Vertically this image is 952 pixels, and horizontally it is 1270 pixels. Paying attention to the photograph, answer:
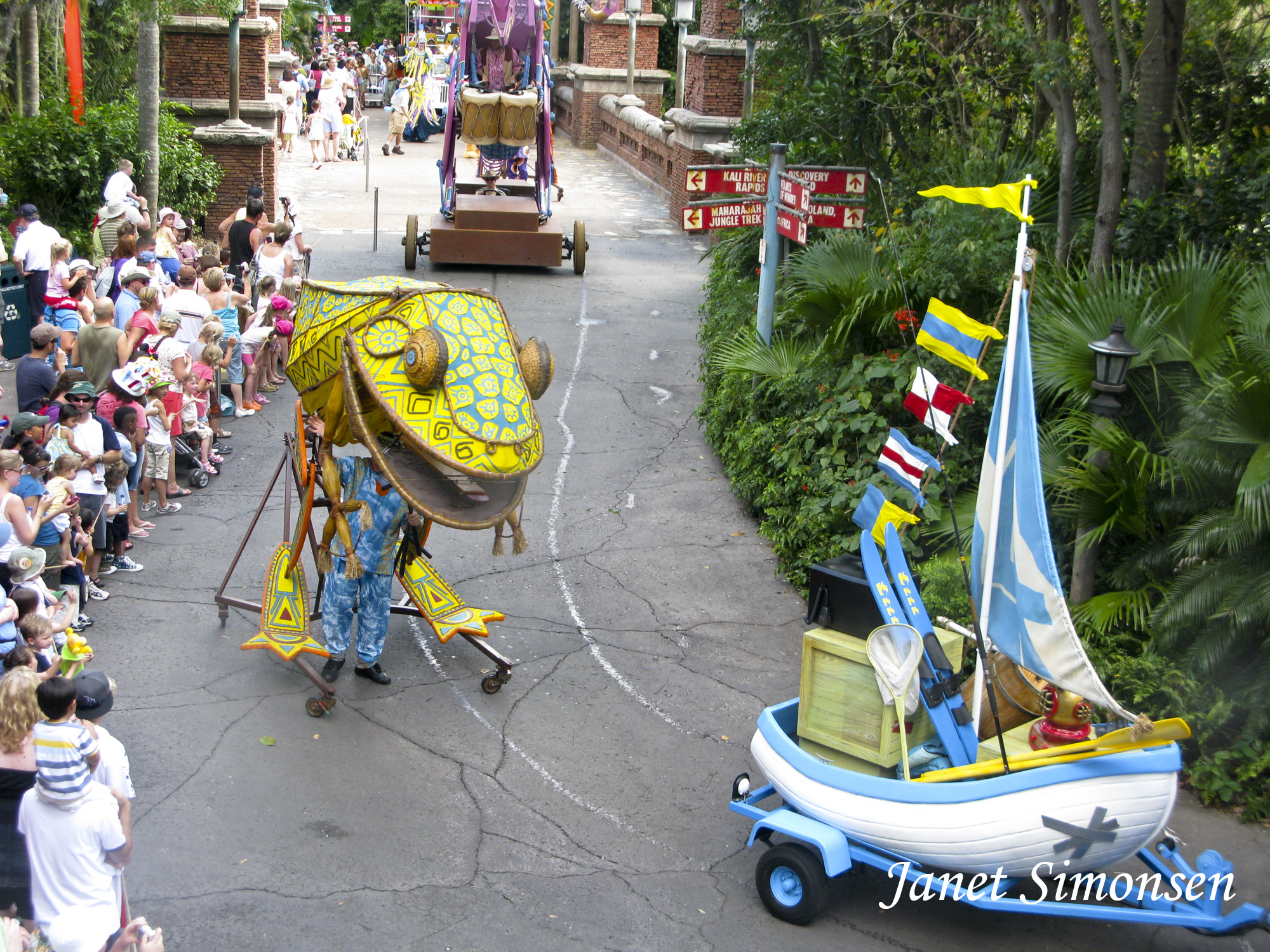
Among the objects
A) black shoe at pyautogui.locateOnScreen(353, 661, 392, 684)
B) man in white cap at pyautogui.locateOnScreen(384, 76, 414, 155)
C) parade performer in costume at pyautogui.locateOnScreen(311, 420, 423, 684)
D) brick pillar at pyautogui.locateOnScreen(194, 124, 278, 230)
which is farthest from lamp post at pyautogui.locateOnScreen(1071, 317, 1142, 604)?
man in white cap at pyautogui.locateOnScreen(384, 76, 414, 155)

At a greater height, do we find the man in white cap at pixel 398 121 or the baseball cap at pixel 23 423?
the man in white cap at pixel 398 121

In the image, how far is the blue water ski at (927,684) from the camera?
567cm

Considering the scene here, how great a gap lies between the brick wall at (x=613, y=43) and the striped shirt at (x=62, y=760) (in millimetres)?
32334

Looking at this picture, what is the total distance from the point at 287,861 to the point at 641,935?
1.81 metres

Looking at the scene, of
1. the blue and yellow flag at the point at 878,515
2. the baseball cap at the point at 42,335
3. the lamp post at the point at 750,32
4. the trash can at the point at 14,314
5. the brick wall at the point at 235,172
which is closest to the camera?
the blue and yellow flag at the point at 878,515

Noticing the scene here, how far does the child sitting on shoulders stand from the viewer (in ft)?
14.6

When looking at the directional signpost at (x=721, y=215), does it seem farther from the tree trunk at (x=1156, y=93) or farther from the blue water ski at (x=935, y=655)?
the blue water ski at (x=935, y=655)

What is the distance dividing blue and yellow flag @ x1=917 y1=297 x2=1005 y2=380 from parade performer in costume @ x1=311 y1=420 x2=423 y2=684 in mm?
3145

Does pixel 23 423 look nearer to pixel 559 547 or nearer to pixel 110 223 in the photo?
pixel 559 547

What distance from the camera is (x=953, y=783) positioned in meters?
5.35

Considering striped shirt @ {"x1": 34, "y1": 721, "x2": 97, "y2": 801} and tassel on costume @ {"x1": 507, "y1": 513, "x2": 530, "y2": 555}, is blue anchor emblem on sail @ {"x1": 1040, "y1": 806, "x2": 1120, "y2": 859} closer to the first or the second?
tassel on costume @ {"x1": 507, "y1": 513, "x2": 530, "y2": 555}

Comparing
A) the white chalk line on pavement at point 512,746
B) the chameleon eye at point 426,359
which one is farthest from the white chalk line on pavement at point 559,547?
the chameleon eye at point 426,359

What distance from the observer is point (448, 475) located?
22.2ft

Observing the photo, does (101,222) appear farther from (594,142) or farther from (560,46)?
(560,46)
